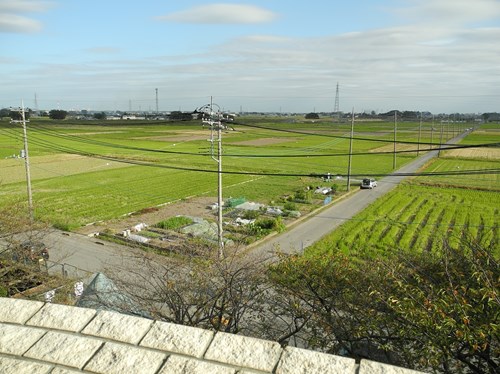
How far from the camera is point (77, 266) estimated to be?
1809 cm

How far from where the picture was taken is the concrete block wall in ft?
8.77

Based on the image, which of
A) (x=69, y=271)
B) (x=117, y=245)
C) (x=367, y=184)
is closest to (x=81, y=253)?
(x=117, y=245)

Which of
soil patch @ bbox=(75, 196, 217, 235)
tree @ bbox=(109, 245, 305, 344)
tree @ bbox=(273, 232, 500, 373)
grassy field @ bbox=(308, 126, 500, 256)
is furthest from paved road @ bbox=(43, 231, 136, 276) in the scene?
tree @ bbox=(273, 232, 500, 373)

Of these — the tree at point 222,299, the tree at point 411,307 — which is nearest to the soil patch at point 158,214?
the tree at point 222,299

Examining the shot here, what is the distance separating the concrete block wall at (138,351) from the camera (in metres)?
2.67

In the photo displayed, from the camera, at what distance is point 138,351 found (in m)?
2.83

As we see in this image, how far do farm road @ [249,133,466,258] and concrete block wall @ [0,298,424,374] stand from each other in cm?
1114

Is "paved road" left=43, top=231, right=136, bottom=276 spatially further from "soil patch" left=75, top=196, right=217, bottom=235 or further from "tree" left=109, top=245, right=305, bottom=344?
"tree" left=109, top=245, right=305, bottom=344

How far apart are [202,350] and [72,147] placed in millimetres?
67072

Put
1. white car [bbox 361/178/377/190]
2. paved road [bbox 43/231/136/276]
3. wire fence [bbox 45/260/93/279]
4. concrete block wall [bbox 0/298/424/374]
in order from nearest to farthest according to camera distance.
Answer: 1. concrete block wall [bbox 0/298/424/374]
2. wire fence [bbox 45/260/93/279]
3. paved road [bbox 43/231/136/276]
4. white car [bbox 361/178/377/190]

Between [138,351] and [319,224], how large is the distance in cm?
2229

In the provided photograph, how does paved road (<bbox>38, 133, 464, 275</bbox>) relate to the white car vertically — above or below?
below

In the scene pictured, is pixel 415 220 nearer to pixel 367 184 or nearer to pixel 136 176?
pixel 367 184

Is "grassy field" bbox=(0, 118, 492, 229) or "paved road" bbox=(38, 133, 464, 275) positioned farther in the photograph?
"grassy field" bbox=(0, 118, 492, 229)
